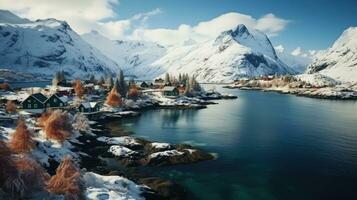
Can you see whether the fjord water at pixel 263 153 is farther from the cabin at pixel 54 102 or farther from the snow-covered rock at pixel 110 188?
the cabin at pixel 54 102

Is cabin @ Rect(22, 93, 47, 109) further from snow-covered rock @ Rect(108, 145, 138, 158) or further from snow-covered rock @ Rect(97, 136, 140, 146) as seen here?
snow-covered rock @ Rect(108, 145, 138, 158)

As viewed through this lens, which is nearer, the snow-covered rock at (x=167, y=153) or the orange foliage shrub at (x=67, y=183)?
the orange foliage shrub at (x=67, y=183)

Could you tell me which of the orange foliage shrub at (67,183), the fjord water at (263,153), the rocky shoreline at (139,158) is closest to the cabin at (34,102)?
the fjord water at (263,153)

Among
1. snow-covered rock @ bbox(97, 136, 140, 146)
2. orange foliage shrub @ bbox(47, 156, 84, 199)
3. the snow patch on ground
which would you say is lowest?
the snow patch on ground

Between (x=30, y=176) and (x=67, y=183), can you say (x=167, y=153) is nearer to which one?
(x=67, y=183)

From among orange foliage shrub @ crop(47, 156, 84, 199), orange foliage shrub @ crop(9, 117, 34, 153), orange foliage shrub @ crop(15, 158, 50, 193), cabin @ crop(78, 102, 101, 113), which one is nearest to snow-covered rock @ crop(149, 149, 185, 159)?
orange foliage shrub @ crop(9, 117, 34, 153)

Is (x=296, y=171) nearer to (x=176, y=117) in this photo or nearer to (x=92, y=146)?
(x=92, y=146)
